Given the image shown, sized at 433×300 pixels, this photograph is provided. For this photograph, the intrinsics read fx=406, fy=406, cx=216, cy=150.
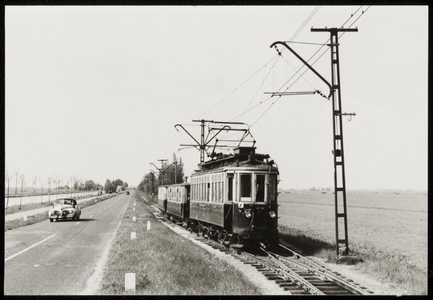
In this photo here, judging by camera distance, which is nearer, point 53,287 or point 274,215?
point 53,287

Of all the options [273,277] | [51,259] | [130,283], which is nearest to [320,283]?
[273,277]

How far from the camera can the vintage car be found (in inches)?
1104

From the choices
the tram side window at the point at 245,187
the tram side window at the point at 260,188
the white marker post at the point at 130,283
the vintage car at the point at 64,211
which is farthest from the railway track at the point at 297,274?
the vintage car at the point at 64,211

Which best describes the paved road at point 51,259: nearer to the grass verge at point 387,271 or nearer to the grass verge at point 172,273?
the grass verge at point 172,273

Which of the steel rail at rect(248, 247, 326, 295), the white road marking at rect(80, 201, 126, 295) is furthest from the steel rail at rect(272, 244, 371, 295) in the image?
the white road marking at rect(80, 201, 126, 295)

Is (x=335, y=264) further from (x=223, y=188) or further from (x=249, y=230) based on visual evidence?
(x=223, y=188)

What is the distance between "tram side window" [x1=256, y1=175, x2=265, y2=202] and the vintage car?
18743mm

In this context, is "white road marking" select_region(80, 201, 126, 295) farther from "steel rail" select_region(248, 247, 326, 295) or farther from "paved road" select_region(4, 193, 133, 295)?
"steel rail" select_region(248, 247, 326, 295)
